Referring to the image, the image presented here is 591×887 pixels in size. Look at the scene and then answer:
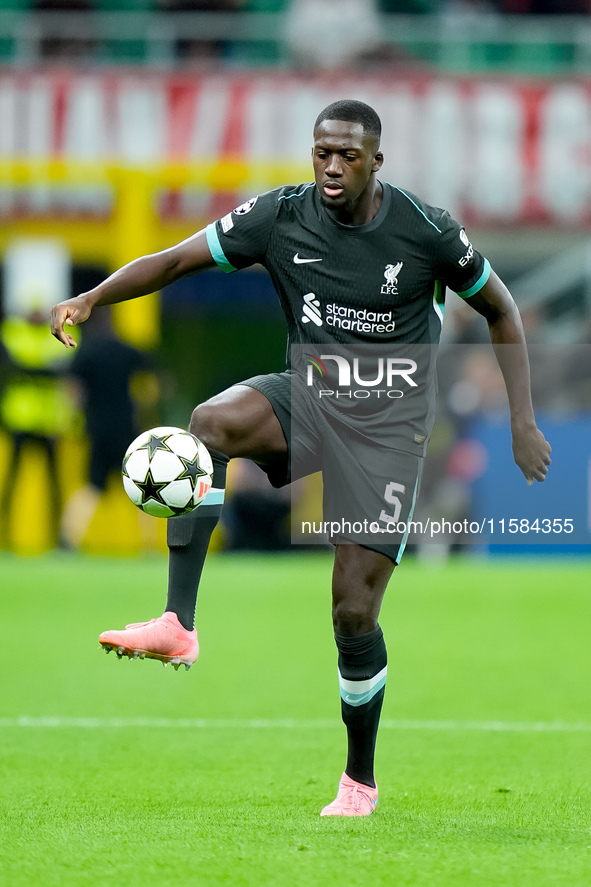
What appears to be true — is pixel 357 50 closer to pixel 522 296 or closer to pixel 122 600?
pixel 522 296

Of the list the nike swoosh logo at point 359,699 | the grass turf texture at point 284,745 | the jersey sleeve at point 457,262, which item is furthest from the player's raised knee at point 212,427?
the grass turf texture at point 284,745

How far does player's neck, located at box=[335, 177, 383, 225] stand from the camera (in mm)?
4488

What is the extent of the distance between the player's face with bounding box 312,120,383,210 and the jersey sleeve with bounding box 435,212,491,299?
36 centimetres

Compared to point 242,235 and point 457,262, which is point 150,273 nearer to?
point 242,235

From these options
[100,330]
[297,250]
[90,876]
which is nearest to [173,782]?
[90,876]

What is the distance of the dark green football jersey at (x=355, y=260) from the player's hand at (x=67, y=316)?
500mm

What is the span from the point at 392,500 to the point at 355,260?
820mm

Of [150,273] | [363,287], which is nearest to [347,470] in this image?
[363,287]

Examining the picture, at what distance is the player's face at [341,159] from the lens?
4297 mm

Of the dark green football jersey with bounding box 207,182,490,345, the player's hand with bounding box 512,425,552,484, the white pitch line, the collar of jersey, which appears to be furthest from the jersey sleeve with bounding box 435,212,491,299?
the white pitch line

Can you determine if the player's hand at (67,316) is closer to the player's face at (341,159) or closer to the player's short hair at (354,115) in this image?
the player's face at (341,159)

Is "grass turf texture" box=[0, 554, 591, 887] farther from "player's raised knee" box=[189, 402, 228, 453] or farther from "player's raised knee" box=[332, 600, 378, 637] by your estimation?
"player's raised knee" box=[189, 402, 228, 453]

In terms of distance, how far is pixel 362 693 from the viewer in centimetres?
467

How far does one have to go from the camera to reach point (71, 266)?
18594mm
